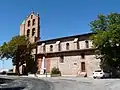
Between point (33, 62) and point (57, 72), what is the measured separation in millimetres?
9914

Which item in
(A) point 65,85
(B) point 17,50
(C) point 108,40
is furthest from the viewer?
(B) point 17,50

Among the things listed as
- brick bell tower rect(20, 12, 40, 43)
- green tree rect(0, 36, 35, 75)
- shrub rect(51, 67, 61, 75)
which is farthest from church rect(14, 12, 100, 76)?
green tree rect(0, 36, 35, 75)

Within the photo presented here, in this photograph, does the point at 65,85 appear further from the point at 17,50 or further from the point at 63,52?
the point at 17,50

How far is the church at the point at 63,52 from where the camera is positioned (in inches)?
2077

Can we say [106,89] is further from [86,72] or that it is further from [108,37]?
[86,72]

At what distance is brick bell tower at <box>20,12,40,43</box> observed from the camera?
6338cm

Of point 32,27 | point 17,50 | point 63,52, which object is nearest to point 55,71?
point 63,52

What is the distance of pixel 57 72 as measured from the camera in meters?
55.0

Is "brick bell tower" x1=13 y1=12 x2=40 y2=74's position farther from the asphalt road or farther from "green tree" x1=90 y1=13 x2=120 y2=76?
the asphalt road

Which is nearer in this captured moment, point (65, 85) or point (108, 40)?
point (65, 85)

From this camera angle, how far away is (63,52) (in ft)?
189

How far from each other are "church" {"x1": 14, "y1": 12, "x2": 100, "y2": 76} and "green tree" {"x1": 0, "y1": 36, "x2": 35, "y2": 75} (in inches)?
133

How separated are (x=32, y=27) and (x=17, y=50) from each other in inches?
346

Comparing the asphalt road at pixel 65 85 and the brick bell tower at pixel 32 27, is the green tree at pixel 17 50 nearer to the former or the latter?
the brick bell tower at pixel 32 27
